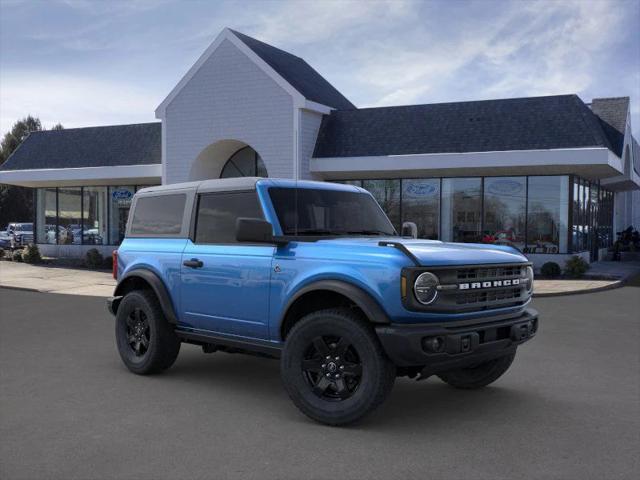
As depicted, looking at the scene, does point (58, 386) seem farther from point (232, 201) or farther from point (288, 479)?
point (288, 479)

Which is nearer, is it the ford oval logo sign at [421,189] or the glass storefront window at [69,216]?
the ford oval logo sign at [421,189]

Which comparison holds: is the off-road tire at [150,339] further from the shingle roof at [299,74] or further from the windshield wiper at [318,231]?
the shingle roof at [299,74]

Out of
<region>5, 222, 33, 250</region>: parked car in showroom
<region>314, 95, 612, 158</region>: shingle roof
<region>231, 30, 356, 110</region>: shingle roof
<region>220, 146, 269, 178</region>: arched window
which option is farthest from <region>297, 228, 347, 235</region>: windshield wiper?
<region>5, 222, 33, 250</region>: parked car in showroom

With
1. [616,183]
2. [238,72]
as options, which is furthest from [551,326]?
[616,183]

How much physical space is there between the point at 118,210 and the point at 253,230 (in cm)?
2525

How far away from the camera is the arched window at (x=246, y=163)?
2552cm

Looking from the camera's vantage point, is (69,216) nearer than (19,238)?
Yes

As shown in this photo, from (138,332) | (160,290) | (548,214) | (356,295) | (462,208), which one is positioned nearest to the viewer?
(356,295)

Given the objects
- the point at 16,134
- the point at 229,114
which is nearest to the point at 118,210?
the point at 229,114

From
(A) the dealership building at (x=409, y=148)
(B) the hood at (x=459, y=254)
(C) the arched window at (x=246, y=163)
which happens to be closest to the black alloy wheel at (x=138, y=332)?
(B) the hood at (x=459, y=254)

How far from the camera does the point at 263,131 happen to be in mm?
22875

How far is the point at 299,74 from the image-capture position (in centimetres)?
2525

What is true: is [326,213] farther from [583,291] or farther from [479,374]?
[583,291]

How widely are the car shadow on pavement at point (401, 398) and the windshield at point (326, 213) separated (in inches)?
64.1
